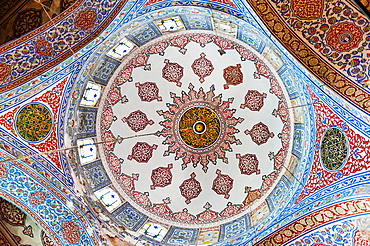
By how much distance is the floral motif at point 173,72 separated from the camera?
390 inches

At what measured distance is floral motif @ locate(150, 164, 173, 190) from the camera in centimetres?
1012

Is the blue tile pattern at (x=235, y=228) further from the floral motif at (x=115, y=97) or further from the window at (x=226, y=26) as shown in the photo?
the window at (x=226, y=26)

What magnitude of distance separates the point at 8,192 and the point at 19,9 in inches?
167

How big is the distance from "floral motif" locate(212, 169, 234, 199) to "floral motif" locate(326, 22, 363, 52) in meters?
6.16

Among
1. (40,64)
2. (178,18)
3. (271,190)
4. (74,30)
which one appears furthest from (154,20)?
(271,190)

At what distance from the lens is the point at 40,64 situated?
6.40m

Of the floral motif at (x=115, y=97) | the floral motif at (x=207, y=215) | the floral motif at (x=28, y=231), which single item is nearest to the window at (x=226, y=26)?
the floral motif at (x=115, y=97)

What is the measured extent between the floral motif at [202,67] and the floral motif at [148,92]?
152 cm

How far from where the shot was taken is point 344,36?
5023 millimetres

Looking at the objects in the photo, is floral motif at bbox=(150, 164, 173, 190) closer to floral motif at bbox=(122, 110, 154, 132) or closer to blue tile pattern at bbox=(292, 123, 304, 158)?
floral motif at bbox=(122, 110, 154, 132)

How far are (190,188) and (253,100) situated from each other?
3.79 meters

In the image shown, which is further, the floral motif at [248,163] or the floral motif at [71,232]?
the floral motif at [248,163]

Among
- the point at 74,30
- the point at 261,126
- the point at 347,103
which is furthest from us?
the point at 261,126

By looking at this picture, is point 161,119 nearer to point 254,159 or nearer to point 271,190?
point 254,159
